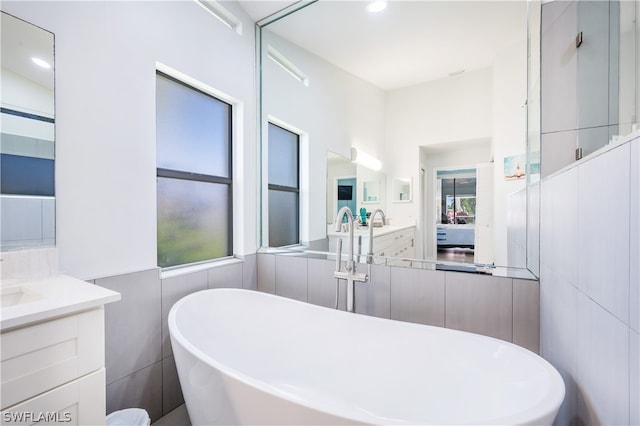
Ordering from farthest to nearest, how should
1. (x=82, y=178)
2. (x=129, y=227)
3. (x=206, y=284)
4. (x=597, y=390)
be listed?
(x=206, y=284) → (x=129, y=227) → (x=82, y=178) → (x=597, y=390)

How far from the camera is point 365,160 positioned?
2.12m

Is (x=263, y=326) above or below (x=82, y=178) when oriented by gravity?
below

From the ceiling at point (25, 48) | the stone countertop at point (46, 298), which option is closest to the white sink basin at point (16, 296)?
the stone countertop at point (46, 298)

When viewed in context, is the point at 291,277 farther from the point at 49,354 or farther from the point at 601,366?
the point at 601,366

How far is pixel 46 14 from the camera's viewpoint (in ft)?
3.91

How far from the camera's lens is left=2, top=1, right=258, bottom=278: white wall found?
1.24 m

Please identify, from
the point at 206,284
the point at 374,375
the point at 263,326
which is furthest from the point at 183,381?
the point at 374,375

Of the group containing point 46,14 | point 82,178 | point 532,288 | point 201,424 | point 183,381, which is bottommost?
point 201,424

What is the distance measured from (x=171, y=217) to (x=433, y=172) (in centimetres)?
173

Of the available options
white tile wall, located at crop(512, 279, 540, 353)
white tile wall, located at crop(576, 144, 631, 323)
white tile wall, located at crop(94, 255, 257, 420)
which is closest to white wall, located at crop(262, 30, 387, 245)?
white tile wall, located at crop(94, 255, 257, 420)

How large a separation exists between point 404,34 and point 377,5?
274 mm

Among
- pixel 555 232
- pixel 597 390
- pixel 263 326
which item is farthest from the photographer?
pixel 263 326

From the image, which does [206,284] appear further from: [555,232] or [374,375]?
[555,232]

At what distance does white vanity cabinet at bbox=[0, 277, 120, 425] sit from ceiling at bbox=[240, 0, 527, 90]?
6.88 ft
